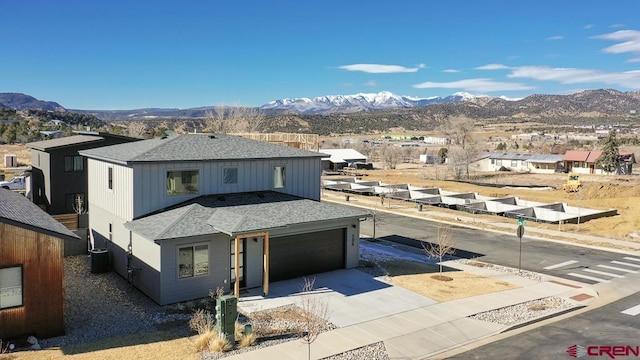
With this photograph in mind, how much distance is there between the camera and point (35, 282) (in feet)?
46.0

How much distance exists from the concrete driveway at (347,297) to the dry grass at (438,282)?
768 millimetres

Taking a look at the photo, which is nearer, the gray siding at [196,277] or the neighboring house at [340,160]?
the gray siding at [196,277]

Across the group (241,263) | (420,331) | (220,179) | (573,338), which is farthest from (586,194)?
(241,263)

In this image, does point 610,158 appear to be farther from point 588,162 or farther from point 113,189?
point 113,189

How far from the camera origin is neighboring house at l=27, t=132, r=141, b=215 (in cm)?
3083

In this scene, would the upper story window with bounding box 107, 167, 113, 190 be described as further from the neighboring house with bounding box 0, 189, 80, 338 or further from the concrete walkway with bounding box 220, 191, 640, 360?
the concrete walkway with bounding box 220, 191, 640, 360

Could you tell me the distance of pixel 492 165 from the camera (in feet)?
317

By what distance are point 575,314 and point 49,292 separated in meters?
17.4

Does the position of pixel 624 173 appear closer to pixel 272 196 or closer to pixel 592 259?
pixel 592 259

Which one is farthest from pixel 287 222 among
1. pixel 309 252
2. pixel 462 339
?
pixel 462 339

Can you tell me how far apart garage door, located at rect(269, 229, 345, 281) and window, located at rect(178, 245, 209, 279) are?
296 centimetres

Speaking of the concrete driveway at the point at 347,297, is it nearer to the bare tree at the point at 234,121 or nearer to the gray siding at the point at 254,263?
the gray siding at the point at 254,263

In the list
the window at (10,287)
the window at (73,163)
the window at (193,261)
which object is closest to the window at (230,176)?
the window at (193,261)

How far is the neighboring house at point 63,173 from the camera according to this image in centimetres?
3083
